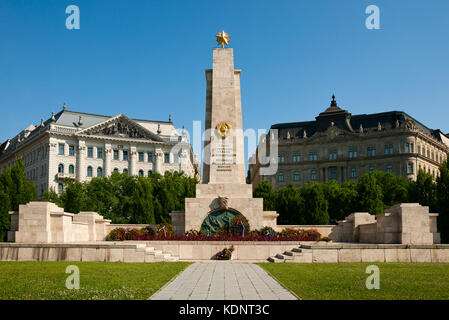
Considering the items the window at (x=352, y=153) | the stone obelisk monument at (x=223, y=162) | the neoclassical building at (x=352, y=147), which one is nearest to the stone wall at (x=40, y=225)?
the stone obelisk monument at (x=223, y=162)

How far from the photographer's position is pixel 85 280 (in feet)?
47.2

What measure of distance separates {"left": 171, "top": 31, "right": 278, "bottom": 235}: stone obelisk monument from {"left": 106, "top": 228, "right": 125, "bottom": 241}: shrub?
3364mm

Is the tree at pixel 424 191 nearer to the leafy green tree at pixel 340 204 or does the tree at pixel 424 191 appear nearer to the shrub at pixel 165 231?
the leafy green tree at pixel 340 204

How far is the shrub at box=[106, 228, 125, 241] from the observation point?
1221 inches

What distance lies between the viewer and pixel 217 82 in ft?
108

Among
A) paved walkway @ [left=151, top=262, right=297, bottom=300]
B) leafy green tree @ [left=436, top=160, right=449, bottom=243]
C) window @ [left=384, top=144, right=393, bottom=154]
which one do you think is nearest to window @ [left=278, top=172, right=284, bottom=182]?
window @ [left=384, top=144, right=393, bottom=154]

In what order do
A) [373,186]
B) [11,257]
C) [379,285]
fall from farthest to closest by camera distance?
[373,186] → [11,257] → [379,285]

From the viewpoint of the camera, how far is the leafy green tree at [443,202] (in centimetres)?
4147

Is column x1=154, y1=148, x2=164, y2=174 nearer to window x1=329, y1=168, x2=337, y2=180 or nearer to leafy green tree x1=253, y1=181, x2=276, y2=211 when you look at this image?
→ window x1=329, y1=168, x2=337, y2=180

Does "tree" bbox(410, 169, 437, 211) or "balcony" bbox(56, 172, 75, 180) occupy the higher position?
"balcony" bbox(56, 172, 75, 180)

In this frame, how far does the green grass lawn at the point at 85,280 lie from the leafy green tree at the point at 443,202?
30138mm
